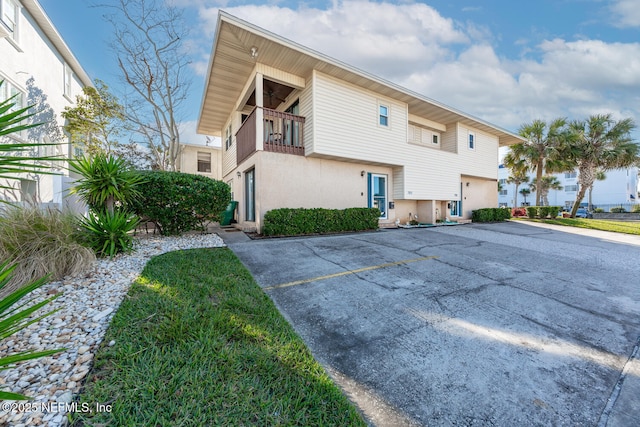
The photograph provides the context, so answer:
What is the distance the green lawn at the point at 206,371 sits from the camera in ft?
5.40

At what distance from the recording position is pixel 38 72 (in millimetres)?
10086

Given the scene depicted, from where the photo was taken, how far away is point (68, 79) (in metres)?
12.6

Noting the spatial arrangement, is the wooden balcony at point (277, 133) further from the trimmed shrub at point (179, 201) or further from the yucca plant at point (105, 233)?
the yucca plant at point (105, 233)

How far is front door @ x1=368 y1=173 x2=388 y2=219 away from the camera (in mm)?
11133

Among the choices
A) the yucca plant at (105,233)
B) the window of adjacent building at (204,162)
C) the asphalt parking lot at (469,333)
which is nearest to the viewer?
the asphalt parking lot at (469,333)

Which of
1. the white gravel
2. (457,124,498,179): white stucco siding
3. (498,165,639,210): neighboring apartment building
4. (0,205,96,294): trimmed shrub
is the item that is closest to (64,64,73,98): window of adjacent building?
(0,205,96,294): trimmed shrub

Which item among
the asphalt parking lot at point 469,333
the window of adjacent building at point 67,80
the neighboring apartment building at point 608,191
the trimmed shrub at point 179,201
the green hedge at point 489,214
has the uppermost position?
the window of adjacent building at point 67,80

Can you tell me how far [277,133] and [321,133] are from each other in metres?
1.59

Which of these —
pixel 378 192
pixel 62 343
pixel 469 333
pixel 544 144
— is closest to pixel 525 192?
pixel 544 144

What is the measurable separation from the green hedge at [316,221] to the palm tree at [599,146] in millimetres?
17491

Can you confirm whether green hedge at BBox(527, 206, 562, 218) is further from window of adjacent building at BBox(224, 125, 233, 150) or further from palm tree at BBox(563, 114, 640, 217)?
window of adjacent building at BBox(224, 125, 233, 150)

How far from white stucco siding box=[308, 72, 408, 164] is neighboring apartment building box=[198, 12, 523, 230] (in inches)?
1.5

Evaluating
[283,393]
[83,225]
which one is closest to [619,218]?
[283,393]

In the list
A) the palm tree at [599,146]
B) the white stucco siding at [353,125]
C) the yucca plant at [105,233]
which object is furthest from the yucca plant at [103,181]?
the palm tree at [599,146]
